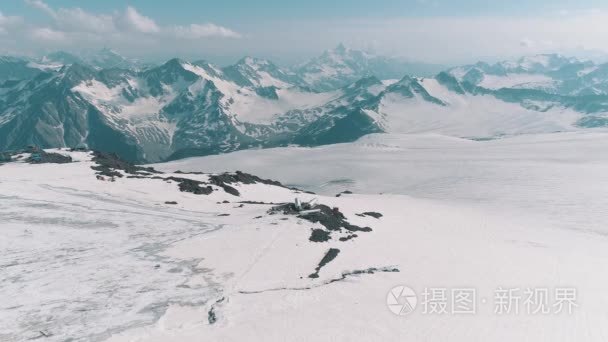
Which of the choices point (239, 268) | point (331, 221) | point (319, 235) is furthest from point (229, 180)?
point (239, 268)

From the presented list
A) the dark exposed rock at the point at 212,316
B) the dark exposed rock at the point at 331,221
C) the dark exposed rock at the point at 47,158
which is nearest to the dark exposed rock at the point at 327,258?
the dark exposed rock at the point at 331,221

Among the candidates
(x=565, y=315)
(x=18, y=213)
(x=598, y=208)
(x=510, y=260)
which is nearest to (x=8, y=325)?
(x=18, y=213)

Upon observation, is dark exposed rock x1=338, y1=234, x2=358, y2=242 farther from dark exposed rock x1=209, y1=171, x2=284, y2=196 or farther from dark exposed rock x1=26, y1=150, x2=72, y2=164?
dark exposed rock x1=26, y1=150, x2=72, y2=164

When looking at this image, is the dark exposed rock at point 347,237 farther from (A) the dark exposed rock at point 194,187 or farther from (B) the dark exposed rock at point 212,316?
(A) the dark exposed rock at point 194,187

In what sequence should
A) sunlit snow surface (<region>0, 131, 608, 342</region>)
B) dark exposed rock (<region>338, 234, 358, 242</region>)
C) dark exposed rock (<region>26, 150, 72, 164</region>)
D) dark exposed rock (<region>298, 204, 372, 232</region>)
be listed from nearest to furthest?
sunlit snow surface (<region>0, 131, 608, 342</region>) → dark exposed rock (<region>338, 234, 358, 242</region>) → dark exposed rock (<region>298, 204, 372, 232</region>) → dark exposed rock (<region>26, 150, 72, 164</region>)

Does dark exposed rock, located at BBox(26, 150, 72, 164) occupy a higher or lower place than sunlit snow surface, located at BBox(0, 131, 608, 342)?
higher

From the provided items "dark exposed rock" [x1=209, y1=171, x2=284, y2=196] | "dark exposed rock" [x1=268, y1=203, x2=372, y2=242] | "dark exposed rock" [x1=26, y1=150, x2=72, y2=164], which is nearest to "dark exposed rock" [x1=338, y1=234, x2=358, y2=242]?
"dark exposed rock" [x1=268, y1=203, x2=372, y2=242]

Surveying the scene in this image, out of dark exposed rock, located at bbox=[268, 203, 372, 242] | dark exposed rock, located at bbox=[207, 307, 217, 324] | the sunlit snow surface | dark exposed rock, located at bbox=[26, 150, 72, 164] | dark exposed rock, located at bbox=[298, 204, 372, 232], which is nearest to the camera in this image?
the sunlit snow surface

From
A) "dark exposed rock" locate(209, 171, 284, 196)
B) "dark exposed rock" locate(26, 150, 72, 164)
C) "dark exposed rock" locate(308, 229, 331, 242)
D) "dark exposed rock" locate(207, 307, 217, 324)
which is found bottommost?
"dark exposed rock" locate(209, 171, 284, 196)

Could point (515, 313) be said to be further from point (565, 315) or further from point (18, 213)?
point (18, 213)
